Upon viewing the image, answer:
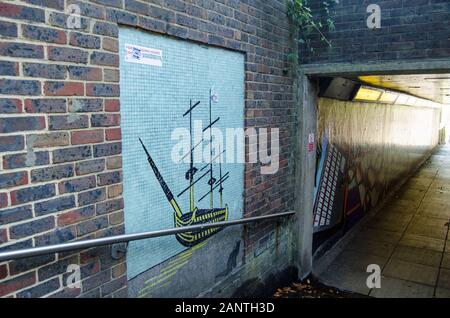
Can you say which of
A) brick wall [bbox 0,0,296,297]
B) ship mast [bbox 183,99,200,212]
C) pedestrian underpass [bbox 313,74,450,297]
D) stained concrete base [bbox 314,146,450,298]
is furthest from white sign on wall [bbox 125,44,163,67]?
stained concrete base [bbox 314,146,450,298]

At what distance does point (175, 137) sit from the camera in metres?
2.98

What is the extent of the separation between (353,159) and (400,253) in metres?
1.93

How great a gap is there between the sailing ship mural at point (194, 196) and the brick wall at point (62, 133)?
552mm

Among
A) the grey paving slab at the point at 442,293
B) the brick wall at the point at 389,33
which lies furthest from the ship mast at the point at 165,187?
the grey paving slab at the point at 442,293

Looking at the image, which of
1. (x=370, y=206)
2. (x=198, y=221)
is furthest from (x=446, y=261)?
(x=198, y=221)

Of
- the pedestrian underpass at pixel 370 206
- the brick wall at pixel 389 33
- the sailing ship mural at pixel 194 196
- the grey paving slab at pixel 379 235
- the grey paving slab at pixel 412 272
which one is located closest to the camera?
the sailing ship mural at pixel 194 196

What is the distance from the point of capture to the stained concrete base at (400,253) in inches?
205

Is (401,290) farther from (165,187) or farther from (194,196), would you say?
(165,187)

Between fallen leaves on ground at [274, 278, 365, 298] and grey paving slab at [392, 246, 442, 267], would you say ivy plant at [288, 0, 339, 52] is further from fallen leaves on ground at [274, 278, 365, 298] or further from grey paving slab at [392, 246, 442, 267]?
grey paving slab at [392, 246, 442, 267]

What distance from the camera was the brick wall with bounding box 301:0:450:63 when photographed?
3.91 metres

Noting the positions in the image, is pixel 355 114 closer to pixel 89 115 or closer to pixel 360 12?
pixel 360 12

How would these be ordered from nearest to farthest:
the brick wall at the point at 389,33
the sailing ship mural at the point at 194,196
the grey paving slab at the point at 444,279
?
the sailing ship mural at the point at 194,196
the brick wall at the point at 389,33
the grey paving slab at the point at 444,279

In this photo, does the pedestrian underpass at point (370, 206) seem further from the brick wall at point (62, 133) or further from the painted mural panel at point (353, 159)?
the brick wall at point (62, 133)

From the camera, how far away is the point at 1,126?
183 cm
